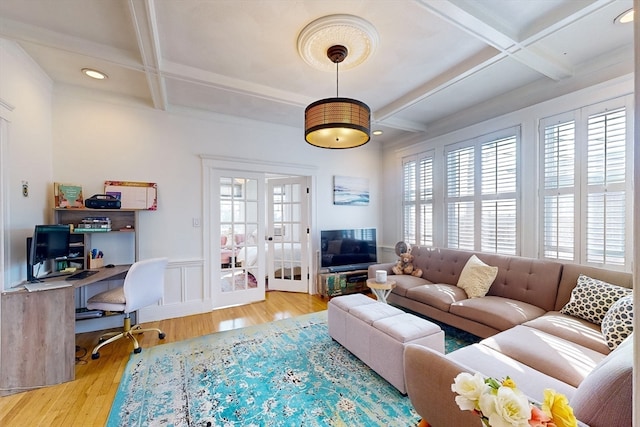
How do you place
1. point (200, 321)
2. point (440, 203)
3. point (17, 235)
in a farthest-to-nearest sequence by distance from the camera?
1. point (440, 203)
2. point (200, 321)
3. point (17, 235)

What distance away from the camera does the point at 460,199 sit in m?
3.66

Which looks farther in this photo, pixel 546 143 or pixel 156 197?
pixel 156 197

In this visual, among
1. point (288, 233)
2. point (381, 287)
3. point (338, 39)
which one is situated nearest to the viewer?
point (338, 39)

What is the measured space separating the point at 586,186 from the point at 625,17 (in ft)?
4.50

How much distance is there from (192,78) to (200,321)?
108 inches

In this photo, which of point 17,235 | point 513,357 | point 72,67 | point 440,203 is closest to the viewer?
point 513,357

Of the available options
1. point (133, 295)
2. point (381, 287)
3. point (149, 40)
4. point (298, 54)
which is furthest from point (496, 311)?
point (149, 40)

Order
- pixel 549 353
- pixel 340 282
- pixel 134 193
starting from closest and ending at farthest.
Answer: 1. pixel 549 353
2. pixel 134 193
3. pixel 340 282

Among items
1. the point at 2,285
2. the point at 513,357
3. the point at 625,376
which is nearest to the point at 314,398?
the point at 513,357

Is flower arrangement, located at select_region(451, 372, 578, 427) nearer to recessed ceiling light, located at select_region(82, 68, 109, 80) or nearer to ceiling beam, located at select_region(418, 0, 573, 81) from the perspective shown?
ceiling beam, located at select_region(418, 0, 573, 81)

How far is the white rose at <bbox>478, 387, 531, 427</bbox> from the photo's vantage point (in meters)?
0.56

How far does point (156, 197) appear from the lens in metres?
3.21

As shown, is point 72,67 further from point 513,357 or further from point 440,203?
point 440,203

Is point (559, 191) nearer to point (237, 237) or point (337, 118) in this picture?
point (337, 118)
